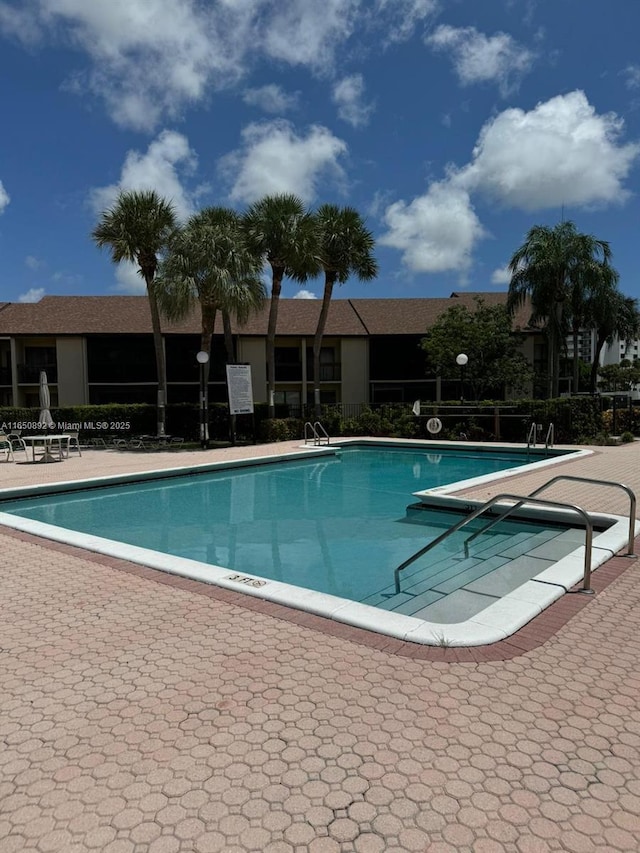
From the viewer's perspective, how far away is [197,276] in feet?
66.3

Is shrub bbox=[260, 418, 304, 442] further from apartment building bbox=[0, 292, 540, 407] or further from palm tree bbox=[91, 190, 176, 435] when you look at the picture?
apartment building bbox=[0, 292, 540, 407]

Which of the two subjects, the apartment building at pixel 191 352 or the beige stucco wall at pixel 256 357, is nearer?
the apartment building at pixel 191 352

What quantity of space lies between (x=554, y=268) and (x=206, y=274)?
14.8 meters

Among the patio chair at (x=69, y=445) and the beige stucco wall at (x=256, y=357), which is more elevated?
the beige stucco wall at (x=256, y=357)

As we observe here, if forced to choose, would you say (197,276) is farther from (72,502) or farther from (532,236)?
(532,236)

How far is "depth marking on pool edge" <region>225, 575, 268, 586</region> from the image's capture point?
212 inches

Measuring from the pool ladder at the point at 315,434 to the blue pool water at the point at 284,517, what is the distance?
408cm

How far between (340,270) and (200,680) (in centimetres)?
2188

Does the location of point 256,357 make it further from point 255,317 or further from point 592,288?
point 592,288

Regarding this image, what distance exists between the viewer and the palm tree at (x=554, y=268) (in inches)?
993

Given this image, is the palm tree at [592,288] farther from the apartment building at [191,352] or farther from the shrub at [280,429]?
the shrub at [280,429]

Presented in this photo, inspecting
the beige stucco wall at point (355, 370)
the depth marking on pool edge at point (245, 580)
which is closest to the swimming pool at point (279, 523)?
the depth marking on pool edge at point (245, 580)

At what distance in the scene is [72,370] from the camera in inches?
1242

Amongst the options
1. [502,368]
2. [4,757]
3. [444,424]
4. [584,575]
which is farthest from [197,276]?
[4,757]
